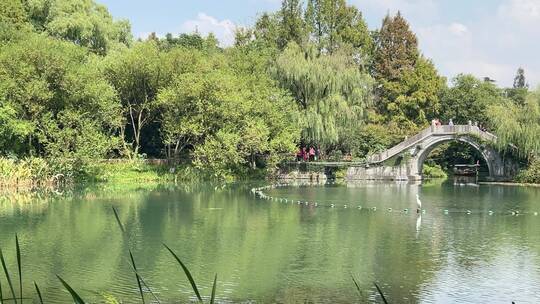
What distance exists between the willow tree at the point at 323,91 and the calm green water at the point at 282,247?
41.8ft

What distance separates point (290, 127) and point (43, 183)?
14.8 metres

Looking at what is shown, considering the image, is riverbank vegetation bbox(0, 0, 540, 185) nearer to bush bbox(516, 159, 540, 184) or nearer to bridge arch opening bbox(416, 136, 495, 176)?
bush bbox(516, 159, 540, 184)

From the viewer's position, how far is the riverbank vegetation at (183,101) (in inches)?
1272

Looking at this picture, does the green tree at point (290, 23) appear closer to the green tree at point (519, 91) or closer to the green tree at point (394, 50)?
the green tree at point (394, 50)

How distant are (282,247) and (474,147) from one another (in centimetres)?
2859

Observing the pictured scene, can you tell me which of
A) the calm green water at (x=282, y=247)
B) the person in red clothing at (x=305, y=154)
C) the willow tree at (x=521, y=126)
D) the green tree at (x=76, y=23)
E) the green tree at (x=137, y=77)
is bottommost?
the calm green water at (x=282, y=247)

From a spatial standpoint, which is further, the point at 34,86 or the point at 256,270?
the point at 34,86

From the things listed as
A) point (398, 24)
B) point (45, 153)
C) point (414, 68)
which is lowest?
point (45, 153)

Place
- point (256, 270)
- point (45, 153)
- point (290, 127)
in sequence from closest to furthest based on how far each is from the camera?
point (256, 270)
point (45, 153)
point (290, 127)

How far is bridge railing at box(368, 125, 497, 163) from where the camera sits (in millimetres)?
40625

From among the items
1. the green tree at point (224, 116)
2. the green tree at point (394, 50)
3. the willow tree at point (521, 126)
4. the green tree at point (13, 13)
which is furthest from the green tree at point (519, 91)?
the green tree at point (13, 13)

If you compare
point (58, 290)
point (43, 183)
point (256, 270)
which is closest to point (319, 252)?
point (256, 270)

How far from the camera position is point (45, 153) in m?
33.5

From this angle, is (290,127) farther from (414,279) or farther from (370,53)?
(414,279)
